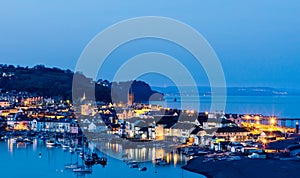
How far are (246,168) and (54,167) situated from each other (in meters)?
4.53

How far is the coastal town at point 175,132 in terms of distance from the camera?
13.0 meters

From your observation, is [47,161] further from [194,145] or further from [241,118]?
[241,118]

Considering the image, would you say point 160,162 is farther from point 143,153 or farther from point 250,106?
point 250,106

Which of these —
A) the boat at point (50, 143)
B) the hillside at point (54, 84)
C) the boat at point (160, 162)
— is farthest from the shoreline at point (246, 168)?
the hillside at point (54, 84)

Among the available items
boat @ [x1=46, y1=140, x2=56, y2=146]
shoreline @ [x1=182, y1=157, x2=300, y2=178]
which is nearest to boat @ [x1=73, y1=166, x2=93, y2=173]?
shoreline @ [x1=182, y1=157, x2=300, y2=178]

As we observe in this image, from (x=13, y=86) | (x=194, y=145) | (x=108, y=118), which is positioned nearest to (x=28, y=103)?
(x=13, y=86)

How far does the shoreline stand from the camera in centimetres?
980

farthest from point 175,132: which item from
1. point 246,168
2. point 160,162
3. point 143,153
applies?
point 246,168

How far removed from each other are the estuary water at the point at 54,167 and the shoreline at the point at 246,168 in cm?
33

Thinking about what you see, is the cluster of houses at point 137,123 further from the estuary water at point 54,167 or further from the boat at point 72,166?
the boat at point 72,166

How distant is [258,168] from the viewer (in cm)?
1031

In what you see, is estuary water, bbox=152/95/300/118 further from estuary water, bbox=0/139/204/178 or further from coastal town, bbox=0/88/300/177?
estuary water, bbox=0/139/204/178

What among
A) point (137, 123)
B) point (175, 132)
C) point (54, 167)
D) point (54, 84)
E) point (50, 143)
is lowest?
point (54, 167)

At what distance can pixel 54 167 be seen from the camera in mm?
12164
